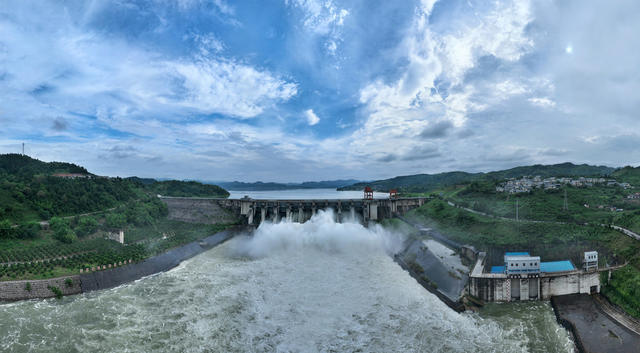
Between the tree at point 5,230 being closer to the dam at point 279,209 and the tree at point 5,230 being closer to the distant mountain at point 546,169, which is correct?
the dam at point 279,209

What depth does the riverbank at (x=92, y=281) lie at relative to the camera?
25.1m

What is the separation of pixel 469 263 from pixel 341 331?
19.3 metres

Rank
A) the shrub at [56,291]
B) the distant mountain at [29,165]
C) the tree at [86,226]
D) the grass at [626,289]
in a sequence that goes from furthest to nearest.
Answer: the distant mountain at [29,165], the tree at [86,226], the shrub at [56,291], the grass at [626,289]

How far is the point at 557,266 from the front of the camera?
27625 mm

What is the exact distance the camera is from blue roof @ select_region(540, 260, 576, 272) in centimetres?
2722

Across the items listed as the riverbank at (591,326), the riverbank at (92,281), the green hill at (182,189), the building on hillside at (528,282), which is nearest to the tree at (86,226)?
the riverbank at (92,281)

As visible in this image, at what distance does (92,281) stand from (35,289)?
3.92m

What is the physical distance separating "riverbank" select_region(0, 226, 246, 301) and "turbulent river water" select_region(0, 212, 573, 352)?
104 centimetres

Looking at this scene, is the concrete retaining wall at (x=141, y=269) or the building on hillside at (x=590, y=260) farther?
the concrete retaining wall at (x=141, y=269)

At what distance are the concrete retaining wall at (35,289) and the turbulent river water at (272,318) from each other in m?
1.00

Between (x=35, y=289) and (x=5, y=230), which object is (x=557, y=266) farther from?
(x=5, y=230)

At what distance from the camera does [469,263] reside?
32.9 metres

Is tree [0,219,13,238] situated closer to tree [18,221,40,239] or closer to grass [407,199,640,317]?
tree [18,221,40,239]

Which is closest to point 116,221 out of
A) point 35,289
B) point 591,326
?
point 35,289
